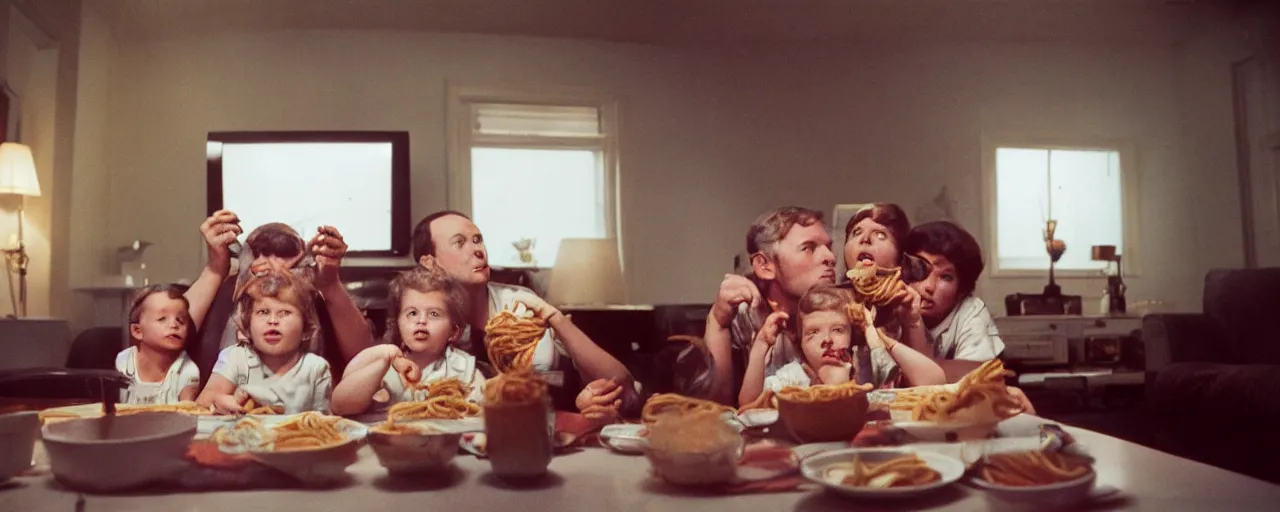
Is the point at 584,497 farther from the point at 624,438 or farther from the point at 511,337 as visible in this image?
the point at 511,337

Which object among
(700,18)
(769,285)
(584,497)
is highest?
(700,18)

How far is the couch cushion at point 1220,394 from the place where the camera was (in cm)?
98

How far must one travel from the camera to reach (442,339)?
1137mm

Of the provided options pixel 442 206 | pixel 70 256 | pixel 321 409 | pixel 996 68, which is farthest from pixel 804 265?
pixel 70 256

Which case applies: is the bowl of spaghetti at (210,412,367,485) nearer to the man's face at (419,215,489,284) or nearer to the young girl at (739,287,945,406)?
the man's face at (419,215,489,284)

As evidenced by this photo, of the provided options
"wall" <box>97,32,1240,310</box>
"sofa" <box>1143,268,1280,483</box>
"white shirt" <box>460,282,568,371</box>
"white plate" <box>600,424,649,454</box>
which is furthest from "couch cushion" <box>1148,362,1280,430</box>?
"white shirt" <box>460,282,568,371</box>

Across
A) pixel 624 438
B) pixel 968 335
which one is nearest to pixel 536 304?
pixel 624 438

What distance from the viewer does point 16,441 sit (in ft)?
2.53

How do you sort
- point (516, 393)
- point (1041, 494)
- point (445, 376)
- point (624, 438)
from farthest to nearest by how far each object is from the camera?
1. point (445, 376)
2. point (624, 438)
3. point (516, 393)
4. point (1041, 494)

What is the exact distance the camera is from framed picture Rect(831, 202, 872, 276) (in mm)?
1132

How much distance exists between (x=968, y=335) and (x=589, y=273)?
1.85ft

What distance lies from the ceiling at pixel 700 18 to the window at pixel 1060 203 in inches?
7.4

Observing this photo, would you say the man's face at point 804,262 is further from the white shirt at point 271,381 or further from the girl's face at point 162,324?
the girl's face at point 162,324

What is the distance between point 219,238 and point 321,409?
27 centimetres
